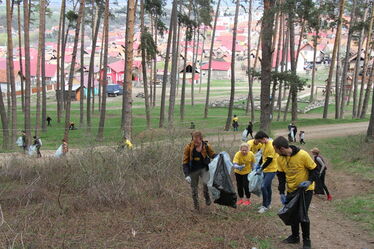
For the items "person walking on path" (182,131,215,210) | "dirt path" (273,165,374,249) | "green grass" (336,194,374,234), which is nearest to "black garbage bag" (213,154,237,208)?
"person walking on path" (182,131,215,210)

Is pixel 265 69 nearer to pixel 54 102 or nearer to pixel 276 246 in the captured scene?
pixel 276 246

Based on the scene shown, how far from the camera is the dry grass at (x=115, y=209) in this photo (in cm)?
585

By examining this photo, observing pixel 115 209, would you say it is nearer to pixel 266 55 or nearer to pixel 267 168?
pixel 267 168

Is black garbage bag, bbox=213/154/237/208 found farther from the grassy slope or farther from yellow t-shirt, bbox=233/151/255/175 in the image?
the grassy slope

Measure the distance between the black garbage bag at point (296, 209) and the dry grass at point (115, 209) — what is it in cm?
57

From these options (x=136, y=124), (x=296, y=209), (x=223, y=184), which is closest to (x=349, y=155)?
(x=223, y=184)

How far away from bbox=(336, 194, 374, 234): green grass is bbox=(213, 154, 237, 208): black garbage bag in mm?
2369

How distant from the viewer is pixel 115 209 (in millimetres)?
7328

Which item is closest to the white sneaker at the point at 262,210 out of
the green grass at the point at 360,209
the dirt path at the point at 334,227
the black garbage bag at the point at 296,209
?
the dirt path at the point at 334,227

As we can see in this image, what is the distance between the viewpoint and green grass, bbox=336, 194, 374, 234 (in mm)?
7017

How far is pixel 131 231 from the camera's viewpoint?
6.21 m

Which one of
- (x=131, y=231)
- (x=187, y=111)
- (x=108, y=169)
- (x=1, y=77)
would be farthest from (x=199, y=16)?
(x=1, y=77)

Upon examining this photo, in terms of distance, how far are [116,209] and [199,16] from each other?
1162 inches

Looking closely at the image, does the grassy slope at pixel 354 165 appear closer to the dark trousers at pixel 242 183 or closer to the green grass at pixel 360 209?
the green grass at pixel 360 209
